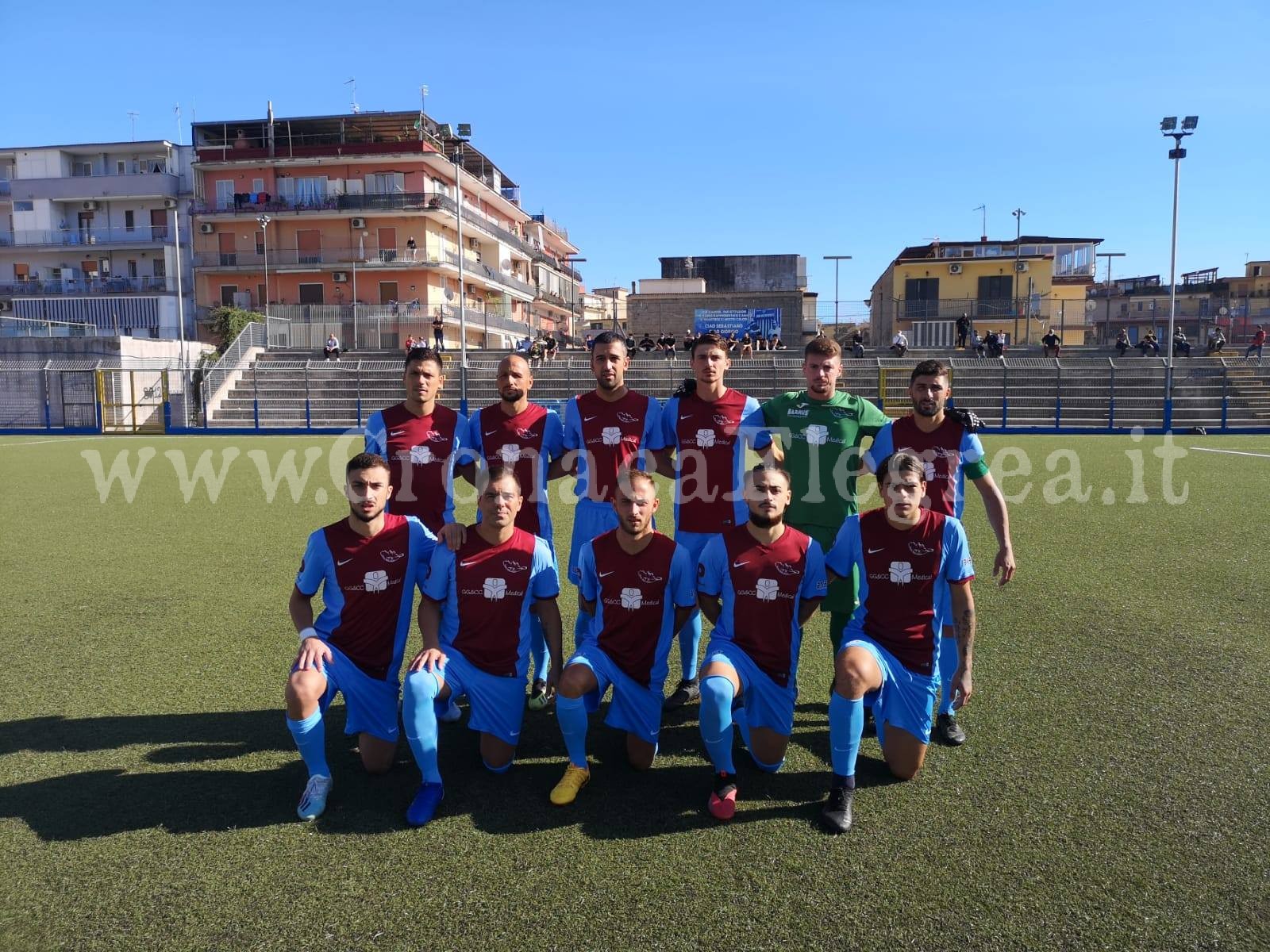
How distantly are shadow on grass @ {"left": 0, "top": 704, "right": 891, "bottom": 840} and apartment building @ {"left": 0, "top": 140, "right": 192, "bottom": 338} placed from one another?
47.2m

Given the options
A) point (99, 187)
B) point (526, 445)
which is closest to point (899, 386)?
point (526, 445)

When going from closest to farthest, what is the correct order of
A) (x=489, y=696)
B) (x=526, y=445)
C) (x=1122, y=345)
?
(x=489, y=696) → (x=526, y=445) → (x=1122, y=345)

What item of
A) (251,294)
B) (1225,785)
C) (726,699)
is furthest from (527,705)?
(251,294)

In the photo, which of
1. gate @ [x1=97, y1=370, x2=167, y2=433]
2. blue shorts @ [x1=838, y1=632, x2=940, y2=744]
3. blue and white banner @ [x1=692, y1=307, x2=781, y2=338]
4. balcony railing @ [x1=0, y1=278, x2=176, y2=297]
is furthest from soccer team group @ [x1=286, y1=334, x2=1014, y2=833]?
balcony railing @ [x1=0, y1=278, x2=176, y2=297]

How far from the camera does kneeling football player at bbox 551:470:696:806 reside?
369 centimetres

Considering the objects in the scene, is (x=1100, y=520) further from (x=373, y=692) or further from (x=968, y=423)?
(x=373, y=692)

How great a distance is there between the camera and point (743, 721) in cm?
370

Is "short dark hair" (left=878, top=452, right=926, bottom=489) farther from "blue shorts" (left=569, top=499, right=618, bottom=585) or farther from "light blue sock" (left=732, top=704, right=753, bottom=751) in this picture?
"blue shorts" (left=569, top=499, right=618, bottom=585)

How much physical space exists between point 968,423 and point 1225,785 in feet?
6.04

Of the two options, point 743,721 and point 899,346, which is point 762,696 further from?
point 899,346

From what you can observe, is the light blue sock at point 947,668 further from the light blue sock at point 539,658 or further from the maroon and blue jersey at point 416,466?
the maroon and blue jersey at point 416,466

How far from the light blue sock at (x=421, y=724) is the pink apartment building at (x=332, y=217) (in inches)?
1572

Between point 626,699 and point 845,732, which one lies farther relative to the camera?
point 626,699

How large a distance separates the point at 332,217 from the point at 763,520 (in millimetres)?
45363
